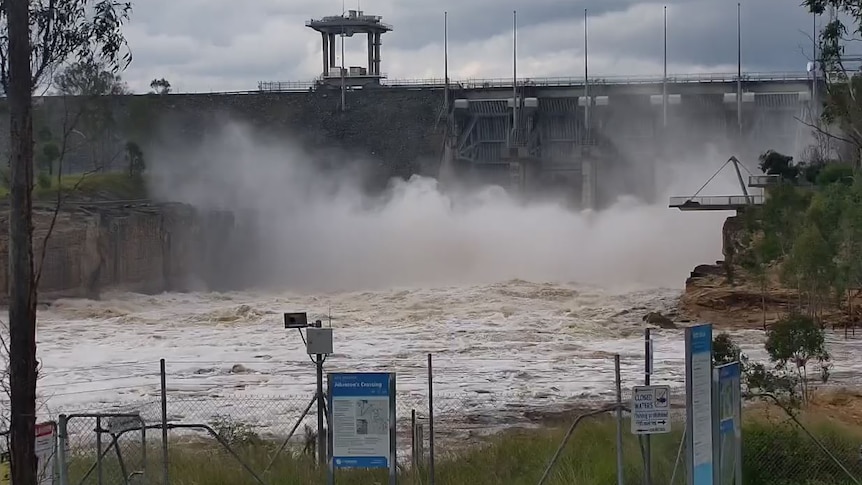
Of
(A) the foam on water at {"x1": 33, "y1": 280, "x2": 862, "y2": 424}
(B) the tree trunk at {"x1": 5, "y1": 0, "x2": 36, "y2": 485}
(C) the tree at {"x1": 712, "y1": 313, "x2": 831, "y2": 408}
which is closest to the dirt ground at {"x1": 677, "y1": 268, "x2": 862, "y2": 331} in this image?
(A) the foam on water at {"x1": 33, "y1": 280, "x2": 862, "y2": 424}

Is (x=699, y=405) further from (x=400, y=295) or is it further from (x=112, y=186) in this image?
(x=112, y=186)

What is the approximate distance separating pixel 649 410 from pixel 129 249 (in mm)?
58220

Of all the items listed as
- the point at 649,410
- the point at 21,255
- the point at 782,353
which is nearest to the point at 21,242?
the point at 21,255

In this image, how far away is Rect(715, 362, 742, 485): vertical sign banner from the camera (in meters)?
11.6

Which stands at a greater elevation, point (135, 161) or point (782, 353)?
point (135, 161)

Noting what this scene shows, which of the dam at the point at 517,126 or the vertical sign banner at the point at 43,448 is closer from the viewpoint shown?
the vertical sign banner at the point at 43,448

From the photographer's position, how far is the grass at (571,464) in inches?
554

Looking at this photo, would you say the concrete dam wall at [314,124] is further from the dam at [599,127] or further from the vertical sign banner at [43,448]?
the vertical sign banner at [43,448]

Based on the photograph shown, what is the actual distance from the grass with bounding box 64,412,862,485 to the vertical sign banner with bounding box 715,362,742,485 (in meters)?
1.55

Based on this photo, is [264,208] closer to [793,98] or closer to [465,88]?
[465,88]

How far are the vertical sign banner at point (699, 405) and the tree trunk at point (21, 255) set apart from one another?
5.48 meters

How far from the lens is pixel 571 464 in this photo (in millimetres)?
14547

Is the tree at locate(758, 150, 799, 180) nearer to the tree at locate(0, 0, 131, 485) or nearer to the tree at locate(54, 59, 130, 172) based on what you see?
the tree at locate(54, 59, 130, 172)

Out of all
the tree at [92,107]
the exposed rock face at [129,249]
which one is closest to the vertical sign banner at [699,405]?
the tree at [92,107]
